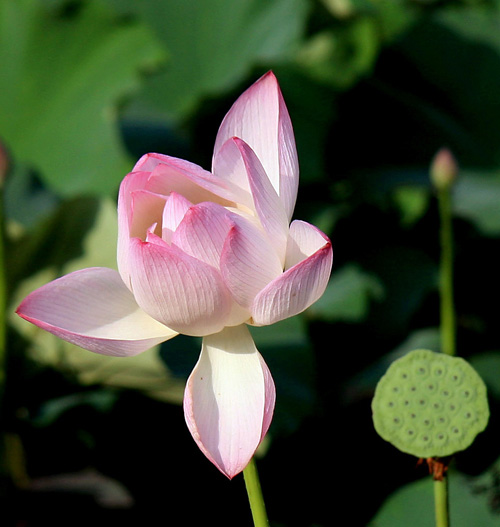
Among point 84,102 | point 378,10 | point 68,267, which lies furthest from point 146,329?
point 378,10

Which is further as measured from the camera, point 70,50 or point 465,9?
point 465,9

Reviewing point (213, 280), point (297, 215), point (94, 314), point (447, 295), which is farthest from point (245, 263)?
point (297, 215)

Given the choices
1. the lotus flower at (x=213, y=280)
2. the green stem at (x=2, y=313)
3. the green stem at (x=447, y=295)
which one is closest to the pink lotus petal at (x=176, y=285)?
the lotus flower at (x=213, y=280)

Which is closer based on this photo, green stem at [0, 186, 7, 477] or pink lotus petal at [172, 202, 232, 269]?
pink lotus petal at [172, 202, 232, 269]

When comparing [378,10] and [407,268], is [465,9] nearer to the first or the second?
[378,10]

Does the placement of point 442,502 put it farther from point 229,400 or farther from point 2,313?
point 2,313

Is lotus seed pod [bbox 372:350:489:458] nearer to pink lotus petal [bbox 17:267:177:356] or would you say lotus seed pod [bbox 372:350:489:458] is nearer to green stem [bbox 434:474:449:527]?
green stem [bbox 434:474:449:527]

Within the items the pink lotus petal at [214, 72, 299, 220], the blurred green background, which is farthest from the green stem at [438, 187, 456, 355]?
the blurred green background
